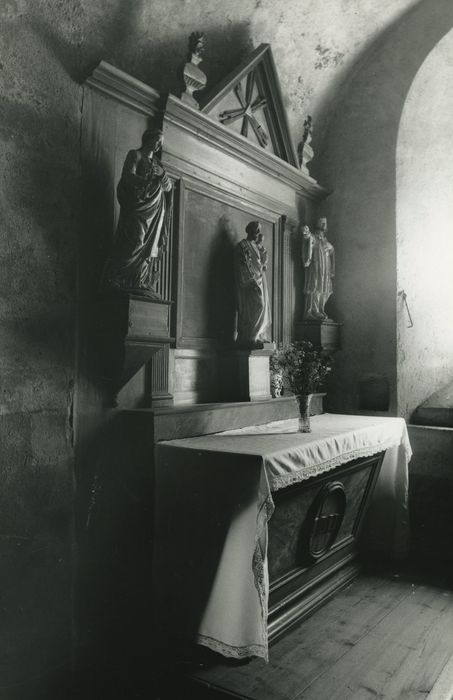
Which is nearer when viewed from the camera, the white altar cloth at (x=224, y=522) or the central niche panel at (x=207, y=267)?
the white altar cloth at (x=224, y=522)

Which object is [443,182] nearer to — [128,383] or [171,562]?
[128,383]

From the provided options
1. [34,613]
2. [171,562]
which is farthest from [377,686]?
[34,613]

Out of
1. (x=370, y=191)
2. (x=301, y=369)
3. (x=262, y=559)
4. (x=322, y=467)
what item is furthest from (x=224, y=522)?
(x=370, y=191)

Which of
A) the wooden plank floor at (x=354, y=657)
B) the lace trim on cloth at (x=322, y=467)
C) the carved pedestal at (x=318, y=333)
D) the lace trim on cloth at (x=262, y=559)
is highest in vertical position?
the carved pedestal at (x=318, y=333)

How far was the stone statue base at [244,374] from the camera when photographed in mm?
4094

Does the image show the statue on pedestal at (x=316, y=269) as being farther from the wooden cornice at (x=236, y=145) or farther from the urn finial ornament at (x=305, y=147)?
the urn finial ornament at (x=305, y=147)

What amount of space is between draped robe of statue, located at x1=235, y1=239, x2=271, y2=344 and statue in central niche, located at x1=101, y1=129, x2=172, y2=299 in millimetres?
1021

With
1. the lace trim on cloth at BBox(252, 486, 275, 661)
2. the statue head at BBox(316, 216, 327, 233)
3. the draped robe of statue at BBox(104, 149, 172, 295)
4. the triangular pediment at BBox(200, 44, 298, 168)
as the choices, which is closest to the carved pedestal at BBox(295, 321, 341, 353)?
the statue head at BBox(316, 216, 327, 233)

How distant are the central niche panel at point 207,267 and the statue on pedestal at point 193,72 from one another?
59 cm

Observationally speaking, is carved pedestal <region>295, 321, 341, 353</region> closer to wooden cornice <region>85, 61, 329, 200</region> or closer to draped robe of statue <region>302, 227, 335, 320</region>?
draped robe of statue <region>302, 227, 335, 320</region>

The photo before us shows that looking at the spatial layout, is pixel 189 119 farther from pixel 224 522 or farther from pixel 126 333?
pixel 224 522

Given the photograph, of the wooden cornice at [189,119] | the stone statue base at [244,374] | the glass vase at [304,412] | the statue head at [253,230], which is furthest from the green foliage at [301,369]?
the wooden cornice at [189,119]

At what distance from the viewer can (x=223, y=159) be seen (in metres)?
4.26

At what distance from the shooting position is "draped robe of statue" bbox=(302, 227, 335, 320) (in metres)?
5.11
